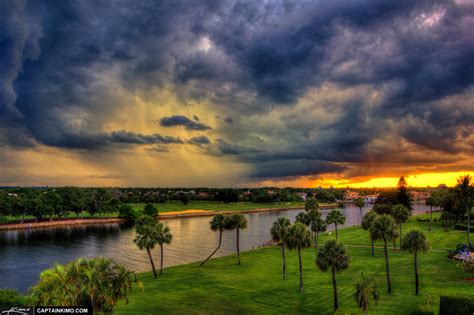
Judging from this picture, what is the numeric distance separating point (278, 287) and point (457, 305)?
27400mm

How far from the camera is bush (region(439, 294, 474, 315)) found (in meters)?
38.3

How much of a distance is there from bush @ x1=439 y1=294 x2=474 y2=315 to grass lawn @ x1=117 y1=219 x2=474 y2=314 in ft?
14.8

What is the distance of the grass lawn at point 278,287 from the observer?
4903 cm

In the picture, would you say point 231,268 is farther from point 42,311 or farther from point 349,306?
point 42,311

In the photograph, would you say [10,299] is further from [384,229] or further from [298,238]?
[384,229]

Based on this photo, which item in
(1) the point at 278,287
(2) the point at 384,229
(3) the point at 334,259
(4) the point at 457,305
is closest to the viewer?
(4) the point at 457,305

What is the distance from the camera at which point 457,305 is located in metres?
38.8

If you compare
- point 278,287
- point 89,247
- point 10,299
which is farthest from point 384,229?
point 89,247

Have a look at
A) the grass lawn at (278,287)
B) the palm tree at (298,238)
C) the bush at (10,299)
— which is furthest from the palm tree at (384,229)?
the bush at (10,299)

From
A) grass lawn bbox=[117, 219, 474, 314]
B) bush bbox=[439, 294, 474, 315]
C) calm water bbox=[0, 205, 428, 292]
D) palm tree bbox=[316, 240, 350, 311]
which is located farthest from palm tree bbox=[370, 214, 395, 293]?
calm water bbox=[0, 205, 428, 292]

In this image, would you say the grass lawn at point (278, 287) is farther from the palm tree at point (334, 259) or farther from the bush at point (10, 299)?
the bush at point (10, 299)

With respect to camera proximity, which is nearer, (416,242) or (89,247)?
(416,242)

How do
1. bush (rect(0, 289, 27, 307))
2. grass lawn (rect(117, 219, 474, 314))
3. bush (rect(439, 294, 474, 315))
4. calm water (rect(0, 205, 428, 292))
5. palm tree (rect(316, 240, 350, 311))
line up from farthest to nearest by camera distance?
calm water (rect(0, 205, 428, 292)), grass lawn (rect(117, 219, 474, 314)), palm tree (rect(316, 240, 350, 311)), bush (rect(439, 294, 474, 315)), bush (rect(0, 289, 27, 307))

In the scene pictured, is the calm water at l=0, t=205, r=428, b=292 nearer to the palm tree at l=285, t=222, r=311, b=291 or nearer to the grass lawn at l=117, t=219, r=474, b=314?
the grass lawn at l=117, t=219, r=474, b=314
